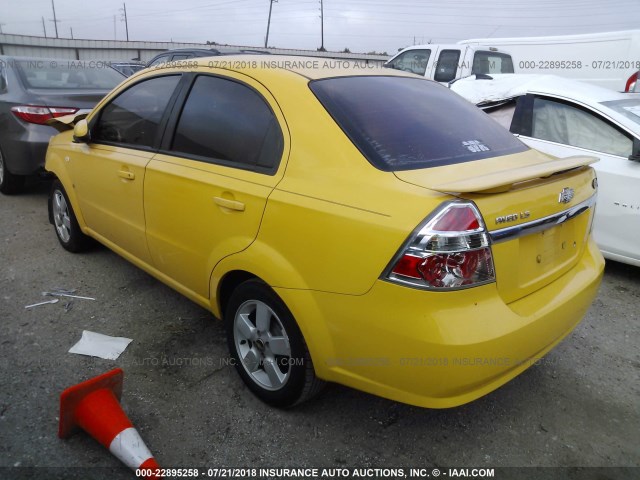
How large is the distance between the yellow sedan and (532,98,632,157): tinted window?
1901mm

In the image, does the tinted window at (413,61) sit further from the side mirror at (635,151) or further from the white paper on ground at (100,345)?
the white paper on ground at (100,345)

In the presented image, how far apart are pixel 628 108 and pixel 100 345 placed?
4658mm

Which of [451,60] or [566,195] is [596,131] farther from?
[451,60]

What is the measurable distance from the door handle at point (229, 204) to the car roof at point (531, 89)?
137 inches

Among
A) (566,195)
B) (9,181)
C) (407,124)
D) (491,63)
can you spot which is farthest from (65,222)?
(491,63)

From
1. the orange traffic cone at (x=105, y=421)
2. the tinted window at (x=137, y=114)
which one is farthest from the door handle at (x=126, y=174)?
the orange traffic cone at (x=105, y=421)

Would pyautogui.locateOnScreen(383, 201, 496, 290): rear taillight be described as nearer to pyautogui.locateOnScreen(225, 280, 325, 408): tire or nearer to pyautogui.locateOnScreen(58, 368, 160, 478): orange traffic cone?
pyautogui.locateOnScreen(225, 280, 325, 408): tire

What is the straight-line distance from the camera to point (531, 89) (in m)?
4.69

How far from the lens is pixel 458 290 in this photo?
5.97 ft

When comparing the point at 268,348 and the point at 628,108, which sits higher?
the point at 628,108

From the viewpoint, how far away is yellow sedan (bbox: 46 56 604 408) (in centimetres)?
183

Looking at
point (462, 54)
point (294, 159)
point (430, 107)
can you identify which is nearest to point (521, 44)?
point (462, 54)

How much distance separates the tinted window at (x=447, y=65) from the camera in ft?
29.5

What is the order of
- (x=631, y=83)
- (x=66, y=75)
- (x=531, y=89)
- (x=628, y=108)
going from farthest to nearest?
(x=631, y=83) < (x=66, y=75) < (x=531, y=89) < (x=628, y=108)
